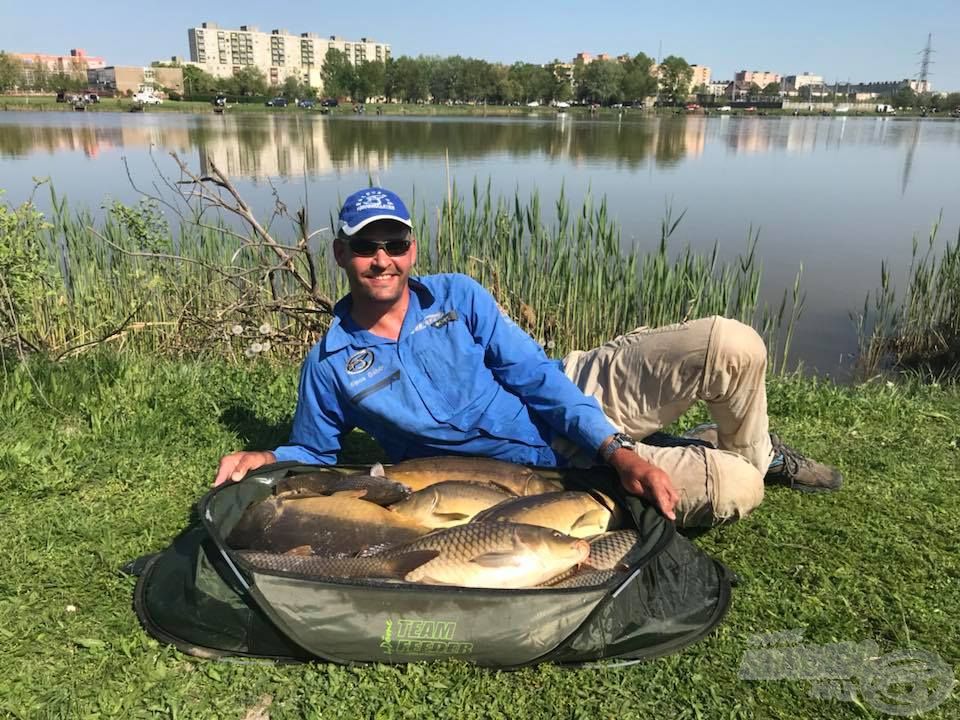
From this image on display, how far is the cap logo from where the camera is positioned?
2373mm

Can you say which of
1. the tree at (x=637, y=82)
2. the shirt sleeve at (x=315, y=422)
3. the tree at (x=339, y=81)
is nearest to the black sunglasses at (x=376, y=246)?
the shirt sleeve at (x=315, y=422)

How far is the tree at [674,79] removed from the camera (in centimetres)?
9506

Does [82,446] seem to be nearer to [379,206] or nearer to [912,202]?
[379,206]

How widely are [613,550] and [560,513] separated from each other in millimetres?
206

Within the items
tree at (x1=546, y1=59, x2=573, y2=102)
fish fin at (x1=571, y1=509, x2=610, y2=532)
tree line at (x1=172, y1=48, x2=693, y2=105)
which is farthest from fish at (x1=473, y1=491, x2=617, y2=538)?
tree at (x1=546, y1=59, x2=573, y2=102)

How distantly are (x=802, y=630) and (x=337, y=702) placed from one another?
140 cm

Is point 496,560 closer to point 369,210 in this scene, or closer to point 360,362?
point 360,362

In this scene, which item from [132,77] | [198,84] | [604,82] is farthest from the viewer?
[132,77]

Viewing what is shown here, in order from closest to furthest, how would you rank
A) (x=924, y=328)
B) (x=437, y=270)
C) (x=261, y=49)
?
(x=437, y=270), (x=924, y=328), (x=261, y=49)

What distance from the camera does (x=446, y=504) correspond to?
7.57 ft

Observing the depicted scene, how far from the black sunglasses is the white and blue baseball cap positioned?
1.5 inches

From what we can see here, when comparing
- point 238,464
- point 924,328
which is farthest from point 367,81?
point 238,464

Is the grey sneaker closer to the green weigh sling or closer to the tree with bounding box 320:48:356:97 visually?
the green weigh sling

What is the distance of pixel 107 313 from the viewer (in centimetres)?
529
